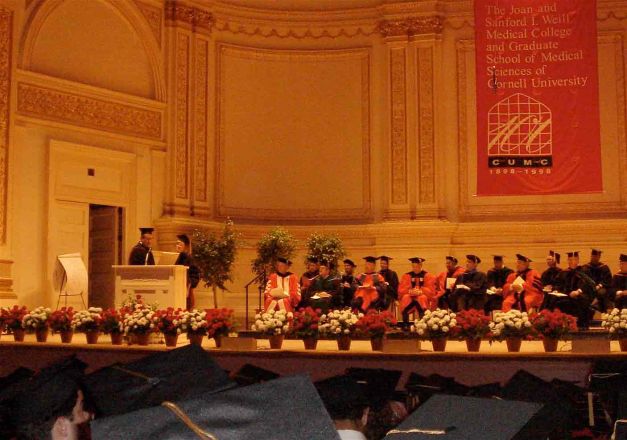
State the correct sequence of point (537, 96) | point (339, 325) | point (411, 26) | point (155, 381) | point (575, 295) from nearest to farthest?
1. point (155, 381)
2. point (339, 325)
3. point (537, 96)
4. point (575, 295)
5. point (411, 26)

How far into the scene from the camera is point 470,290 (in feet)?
43.3

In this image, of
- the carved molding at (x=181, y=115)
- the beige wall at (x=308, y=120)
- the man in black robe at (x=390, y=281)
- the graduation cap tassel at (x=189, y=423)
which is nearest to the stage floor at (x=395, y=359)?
the man in black robe at (x=390, y=281)

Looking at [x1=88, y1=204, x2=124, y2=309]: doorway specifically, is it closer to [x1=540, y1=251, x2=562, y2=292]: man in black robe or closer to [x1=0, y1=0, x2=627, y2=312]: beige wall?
[x1=0, y1=0, x2=627, y2=312]: beige wall

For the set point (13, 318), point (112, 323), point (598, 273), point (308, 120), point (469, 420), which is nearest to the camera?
point (469, 420)

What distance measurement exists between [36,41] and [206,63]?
350 cm

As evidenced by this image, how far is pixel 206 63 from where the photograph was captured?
15.8m

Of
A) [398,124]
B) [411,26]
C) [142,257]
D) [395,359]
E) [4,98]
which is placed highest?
[411,26]

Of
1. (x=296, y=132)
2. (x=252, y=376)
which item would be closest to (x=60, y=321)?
(x=252, y=376)

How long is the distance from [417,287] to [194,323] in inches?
231

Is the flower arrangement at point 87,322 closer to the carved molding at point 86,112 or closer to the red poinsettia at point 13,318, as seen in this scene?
the red poinsettia at point 13,318

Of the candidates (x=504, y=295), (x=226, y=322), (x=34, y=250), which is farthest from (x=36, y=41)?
(x=504, y=295)

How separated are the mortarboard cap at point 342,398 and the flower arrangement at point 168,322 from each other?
12.6 feet

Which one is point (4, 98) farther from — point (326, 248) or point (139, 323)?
point (326, 248)

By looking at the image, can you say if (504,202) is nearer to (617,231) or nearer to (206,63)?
(617,231)
